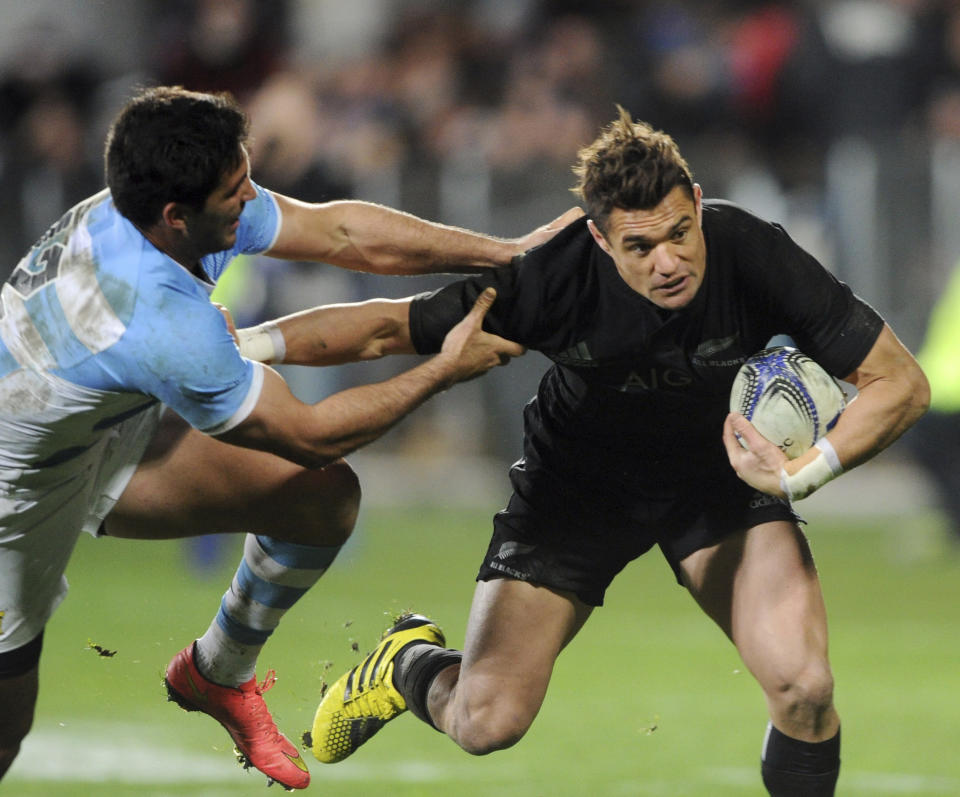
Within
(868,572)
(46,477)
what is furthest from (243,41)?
(46,477)

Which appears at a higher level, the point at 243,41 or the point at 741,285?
the point at 741,285

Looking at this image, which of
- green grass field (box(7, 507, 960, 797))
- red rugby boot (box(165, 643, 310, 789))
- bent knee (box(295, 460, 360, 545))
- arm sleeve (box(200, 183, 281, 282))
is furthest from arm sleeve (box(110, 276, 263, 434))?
green grass field (box(7, 507, 960, 797))

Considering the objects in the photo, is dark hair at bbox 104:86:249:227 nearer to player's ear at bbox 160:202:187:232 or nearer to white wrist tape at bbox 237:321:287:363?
player's ear at bbox 160:202:187:232

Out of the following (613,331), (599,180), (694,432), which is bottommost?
(694,432)

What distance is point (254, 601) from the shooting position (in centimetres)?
564

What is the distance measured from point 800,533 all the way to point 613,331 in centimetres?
89

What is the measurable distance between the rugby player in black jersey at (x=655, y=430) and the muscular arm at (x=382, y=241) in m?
0.21

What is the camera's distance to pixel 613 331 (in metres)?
5.09

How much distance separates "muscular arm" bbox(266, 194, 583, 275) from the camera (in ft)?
17.8

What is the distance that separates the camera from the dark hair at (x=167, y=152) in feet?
15.0

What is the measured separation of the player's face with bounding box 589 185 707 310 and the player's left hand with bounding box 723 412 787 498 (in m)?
0.40

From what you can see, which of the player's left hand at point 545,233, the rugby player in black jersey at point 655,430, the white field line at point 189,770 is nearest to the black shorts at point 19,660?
the white field line at point 189,770

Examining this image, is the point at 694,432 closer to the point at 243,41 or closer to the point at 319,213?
the point at 319,213

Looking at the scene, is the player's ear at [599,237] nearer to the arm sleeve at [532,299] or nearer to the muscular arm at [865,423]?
the arm sleeve at [532,299]
